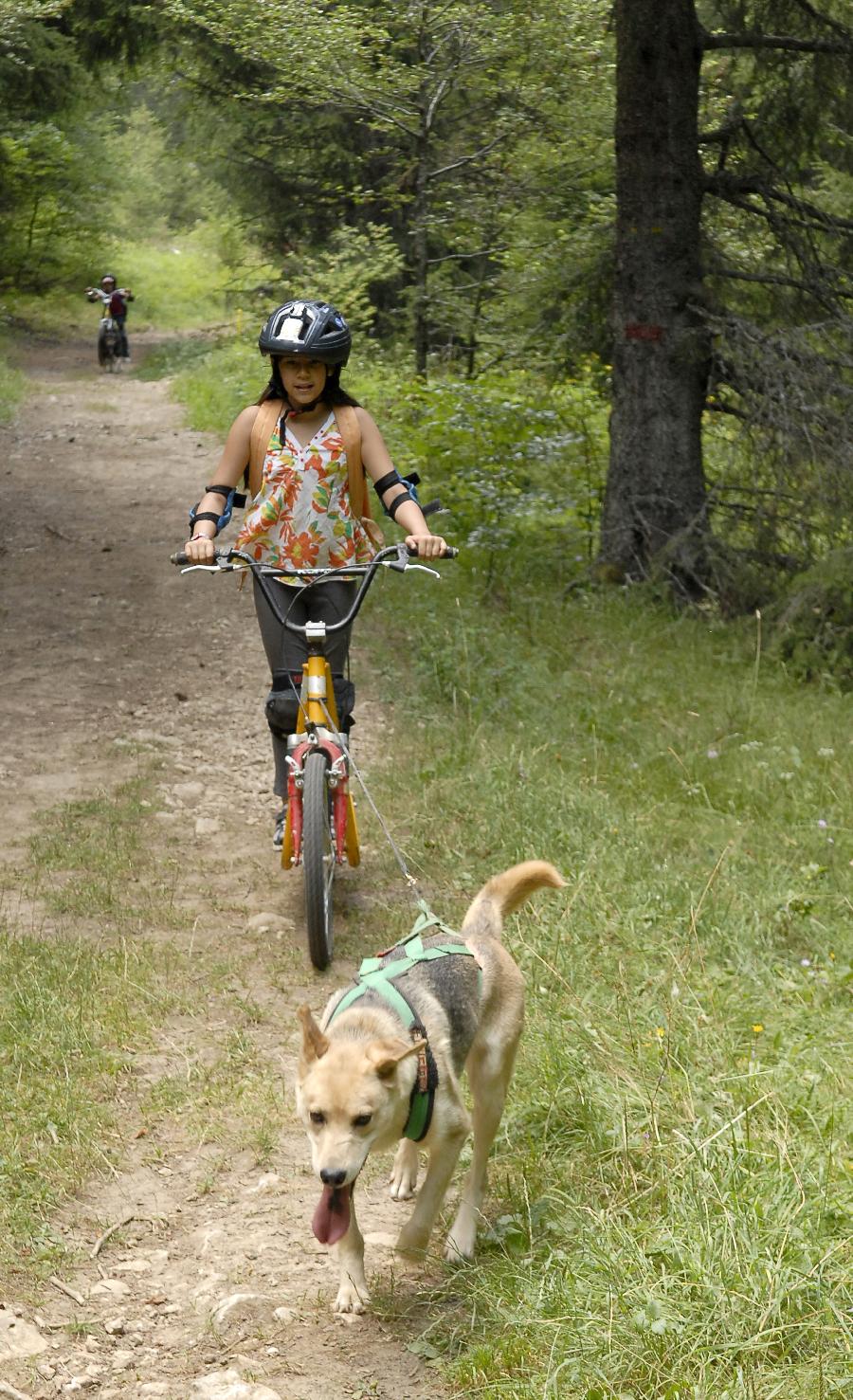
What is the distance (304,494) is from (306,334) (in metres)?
0.64

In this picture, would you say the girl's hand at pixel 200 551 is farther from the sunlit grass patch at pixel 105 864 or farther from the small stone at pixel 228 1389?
the small stone at pixel 228 1389

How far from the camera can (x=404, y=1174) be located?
4.07 m

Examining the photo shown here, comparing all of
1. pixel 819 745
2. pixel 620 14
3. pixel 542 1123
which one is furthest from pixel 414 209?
pixel 542 1123

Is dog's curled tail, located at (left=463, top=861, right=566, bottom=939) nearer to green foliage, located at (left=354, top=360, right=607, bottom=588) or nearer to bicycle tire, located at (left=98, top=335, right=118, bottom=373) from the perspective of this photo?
green foliage, located at (left=354, top=360, right=607, bottom=588)

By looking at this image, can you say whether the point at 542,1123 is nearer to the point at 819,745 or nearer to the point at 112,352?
the point at 819,745

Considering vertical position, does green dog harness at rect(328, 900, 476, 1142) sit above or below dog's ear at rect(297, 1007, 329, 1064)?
below

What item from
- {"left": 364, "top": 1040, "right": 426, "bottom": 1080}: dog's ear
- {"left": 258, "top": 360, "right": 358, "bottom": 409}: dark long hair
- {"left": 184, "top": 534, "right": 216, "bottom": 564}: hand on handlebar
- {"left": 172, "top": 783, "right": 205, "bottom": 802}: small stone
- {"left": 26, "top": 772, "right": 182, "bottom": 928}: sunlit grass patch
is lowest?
{"left": 172, "top": 783, "right": 205, "bottom": 802}: small stone

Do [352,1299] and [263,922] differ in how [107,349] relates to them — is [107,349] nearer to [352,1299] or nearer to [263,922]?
[263,922]

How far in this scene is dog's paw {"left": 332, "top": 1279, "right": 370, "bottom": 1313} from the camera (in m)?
3.44

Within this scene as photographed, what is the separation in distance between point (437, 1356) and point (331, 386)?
3722 millimetres

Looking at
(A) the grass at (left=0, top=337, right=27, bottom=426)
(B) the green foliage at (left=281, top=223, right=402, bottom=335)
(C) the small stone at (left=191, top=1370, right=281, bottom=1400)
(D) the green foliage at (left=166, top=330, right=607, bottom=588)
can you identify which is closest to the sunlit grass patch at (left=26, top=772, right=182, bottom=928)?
(C) the small stone at (left=191, top=1370, right=281, bottom=1400)

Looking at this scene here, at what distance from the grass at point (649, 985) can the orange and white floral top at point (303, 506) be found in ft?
5.10

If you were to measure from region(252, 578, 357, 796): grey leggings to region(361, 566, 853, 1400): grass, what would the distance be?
1.14m

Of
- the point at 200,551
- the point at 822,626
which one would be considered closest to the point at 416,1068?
the point at 200,551
